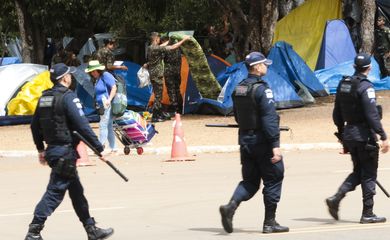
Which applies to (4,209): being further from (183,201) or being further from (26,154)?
(26,154)

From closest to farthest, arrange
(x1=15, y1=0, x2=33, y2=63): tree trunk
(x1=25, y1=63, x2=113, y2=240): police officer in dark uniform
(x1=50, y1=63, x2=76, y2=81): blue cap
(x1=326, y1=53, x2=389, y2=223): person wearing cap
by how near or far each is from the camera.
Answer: (x1=25, y1=63, x2=113, y2=240): police officer in dark uniform
(x1=50, y1=63, x2=76, y2=81): blue cap
(x1=326, y1=53, x2=389, y2=223): person wearing cap
(x1=15, y1=0, x2=33, y2=63): tree trunk

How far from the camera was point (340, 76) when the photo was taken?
24531mm

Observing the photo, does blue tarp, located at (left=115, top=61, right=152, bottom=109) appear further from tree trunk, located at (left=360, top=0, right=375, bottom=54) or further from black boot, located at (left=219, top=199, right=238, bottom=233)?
black boot, located at (left=219, top=199, right=238, bottom=233)

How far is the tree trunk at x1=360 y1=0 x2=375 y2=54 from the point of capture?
24.9m

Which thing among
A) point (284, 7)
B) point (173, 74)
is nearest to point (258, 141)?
point (173, 74)

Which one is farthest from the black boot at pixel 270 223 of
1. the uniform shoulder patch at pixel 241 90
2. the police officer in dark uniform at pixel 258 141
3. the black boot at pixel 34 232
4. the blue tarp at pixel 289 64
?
the blue tarp at pixel 289 64

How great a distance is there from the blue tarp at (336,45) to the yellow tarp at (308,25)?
1.21 feet

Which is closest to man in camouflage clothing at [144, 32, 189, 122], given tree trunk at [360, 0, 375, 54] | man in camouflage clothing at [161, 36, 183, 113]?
man in camouflage clothing at [161, 36, 183, 113]

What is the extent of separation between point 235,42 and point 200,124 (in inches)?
172

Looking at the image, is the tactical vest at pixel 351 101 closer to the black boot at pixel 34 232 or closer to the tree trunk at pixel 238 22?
the black boot at pixel 34 232

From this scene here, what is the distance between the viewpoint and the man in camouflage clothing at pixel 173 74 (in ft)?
70.9

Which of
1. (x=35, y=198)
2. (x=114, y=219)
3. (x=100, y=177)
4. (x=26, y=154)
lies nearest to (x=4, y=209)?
(x=35, y=198)

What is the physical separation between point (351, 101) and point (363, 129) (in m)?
0.29

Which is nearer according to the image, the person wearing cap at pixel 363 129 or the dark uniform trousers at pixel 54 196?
the dark uniform trousers at pixel 54 196
